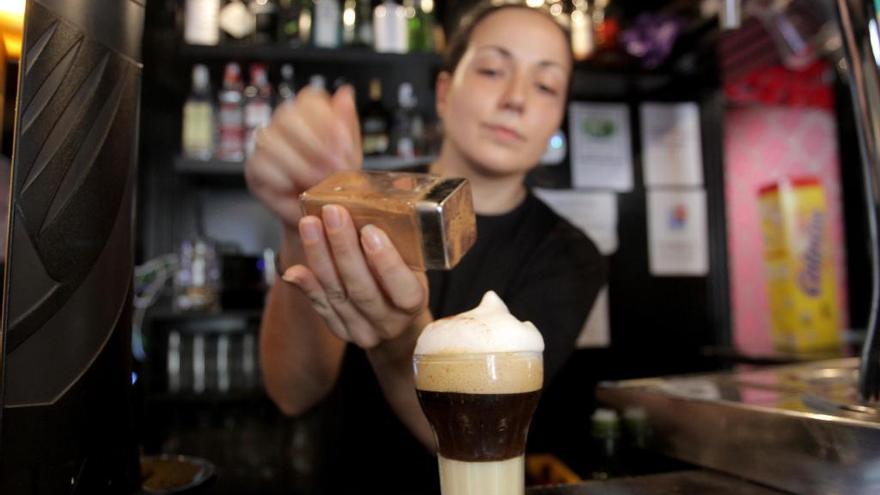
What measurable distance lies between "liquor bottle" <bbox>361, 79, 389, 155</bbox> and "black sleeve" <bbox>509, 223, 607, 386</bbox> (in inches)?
50.4

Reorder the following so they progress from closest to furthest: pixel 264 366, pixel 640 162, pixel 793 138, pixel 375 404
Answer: pixel 264 366, pixel 375 404, pixel 640 162, pixel 793 138

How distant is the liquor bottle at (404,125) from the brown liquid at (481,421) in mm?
2060

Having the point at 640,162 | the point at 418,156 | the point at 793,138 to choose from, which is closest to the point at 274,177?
the point at 418,156

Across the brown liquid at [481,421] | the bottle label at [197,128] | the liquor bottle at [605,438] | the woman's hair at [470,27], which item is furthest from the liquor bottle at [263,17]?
the brown liquid at [481,421]

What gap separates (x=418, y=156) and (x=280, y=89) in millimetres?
644

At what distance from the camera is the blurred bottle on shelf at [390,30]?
2.59 m

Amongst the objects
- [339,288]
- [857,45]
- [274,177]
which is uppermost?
[857,45]

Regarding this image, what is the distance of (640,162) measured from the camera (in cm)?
294

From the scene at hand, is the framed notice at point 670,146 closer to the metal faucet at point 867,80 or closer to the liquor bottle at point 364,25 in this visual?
the liquor bottle at point 364,25

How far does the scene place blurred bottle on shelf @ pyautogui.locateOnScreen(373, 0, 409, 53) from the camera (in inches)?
102

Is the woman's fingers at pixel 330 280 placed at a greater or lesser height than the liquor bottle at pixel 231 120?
lesser

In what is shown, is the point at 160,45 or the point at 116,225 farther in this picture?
the point at 160,45

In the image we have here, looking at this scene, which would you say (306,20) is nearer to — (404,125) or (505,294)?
(404,125)

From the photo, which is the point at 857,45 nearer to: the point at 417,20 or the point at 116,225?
the point at 116,225
